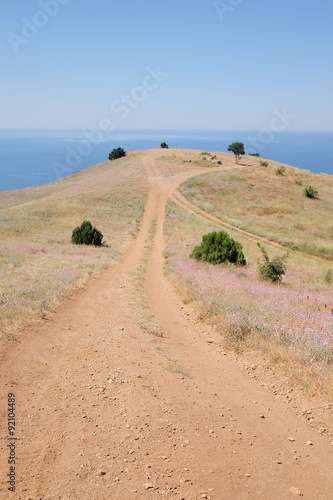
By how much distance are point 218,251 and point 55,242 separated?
1121cm

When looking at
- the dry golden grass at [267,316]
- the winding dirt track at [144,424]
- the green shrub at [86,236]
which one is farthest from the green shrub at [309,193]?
the winding dirt track at [144,424]

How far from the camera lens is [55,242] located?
22719 mm

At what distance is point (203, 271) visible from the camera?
645 inches

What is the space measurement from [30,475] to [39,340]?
3.97m

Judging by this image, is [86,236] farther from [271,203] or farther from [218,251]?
[271,203]

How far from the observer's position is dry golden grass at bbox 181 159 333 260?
35594 millimetres

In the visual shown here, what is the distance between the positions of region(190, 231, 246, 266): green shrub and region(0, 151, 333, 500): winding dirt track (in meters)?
10.2

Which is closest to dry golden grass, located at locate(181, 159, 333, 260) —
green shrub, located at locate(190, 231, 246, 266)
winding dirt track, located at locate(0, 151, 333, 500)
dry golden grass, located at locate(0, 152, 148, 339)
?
dry golden grass, located at locate(0, 152, 148, 339)

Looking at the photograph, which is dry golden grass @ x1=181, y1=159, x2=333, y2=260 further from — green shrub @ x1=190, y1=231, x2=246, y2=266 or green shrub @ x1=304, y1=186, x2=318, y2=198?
green shrub @ x1=190, y1=231, x2=246, y2=266

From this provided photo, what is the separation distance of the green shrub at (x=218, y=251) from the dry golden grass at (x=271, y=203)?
14.3 metres

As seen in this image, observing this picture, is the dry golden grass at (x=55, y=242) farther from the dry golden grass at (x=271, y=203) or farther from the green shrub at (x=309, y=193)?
the green shrub at (x=309, y=193)

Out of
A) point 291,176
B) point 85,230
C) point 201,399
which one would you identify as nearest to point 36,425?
point 201,399

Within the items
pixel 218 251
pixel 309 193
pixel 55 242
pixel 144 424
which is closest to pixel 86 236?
pixel 55 242

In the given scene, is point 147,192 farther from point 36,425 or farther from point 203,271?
point 36,425
